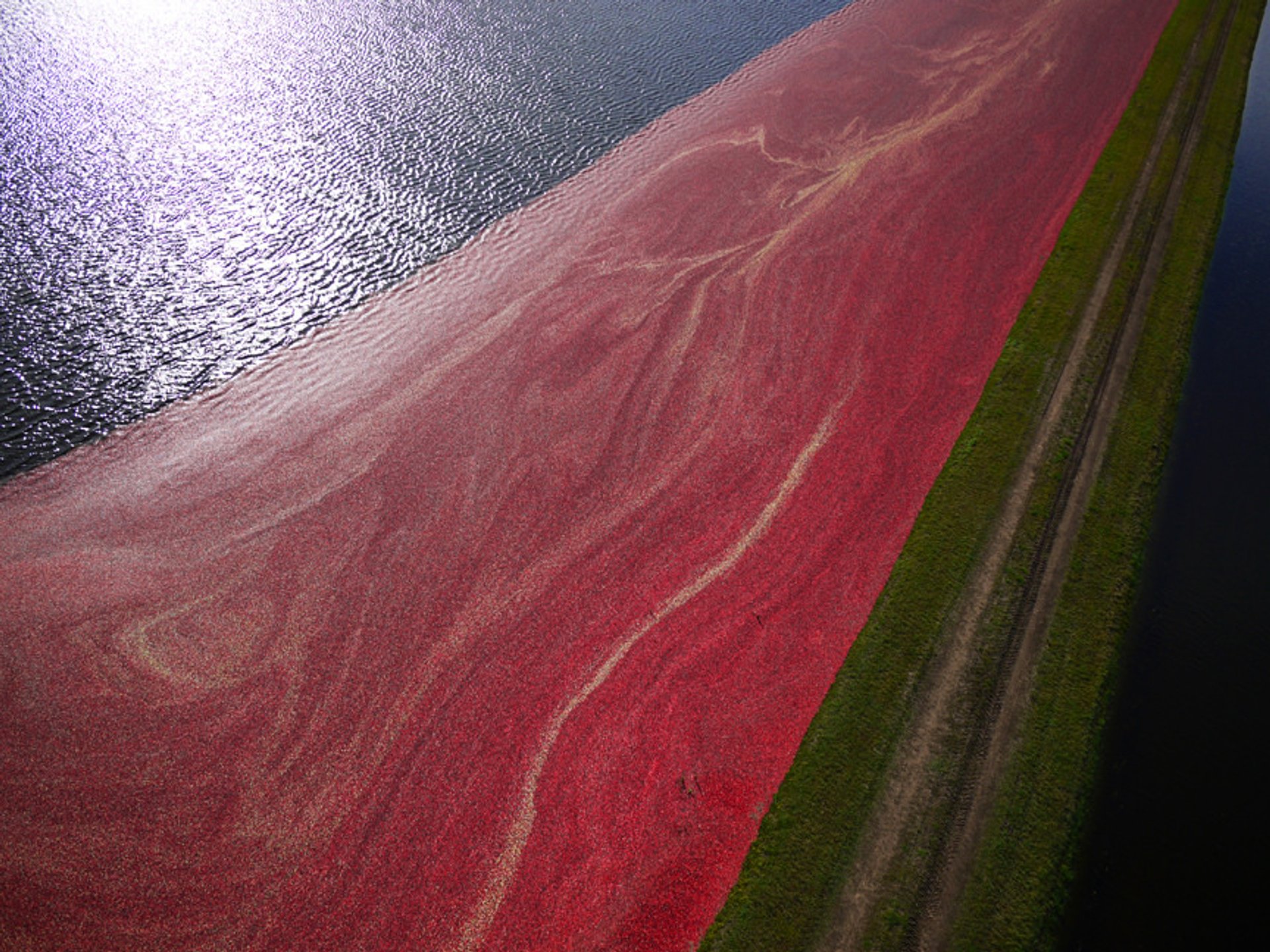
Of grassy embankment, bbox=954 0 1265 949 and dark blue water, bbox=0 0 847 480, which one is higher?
dark blue water, bbox=0 0 847 480

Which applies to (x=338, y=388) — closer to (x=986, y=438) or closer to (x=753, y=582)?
(x=753, y=582)

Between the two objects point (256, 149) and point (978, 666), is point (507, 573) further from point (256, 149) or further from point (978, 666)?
point (256, 149)

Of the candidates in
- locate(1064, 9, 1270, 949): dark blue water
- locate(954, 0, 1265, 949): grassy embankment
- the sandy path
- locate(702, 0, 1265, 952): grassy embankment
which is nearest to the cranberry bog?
locate(702, 0, 1265, 952): grassy embankment

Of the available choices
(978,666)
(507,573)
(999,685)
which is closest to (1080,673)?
(999,685)

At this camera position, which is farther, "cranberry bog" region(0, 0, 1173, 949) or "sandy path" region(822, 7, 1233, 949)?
"cranberry bog" region(0, 0, 1173, 949)

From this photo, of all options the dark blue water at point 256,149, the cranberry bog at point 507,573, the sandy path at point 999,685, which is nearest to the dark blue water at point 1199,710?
the sandy path at point 999,685

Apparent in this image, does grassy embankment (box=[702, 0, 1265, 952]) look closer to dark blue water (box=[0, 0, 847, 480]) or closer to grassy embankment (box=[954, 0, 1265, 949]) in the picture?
grassy embankment (box=[954, 0, 1265, 949])
